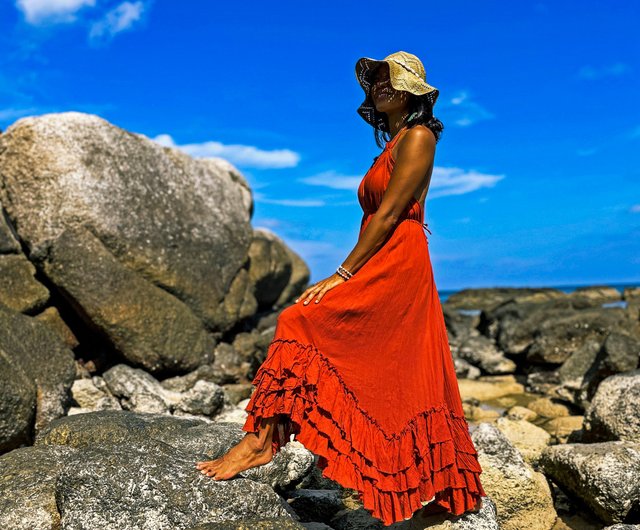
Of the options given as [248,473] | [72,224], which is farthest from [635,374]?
[72,224]

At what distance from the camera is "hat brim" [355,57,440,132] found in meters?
4.04

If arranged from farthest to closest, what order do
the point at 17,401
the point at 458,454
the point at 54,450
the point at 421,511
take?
the point at 17,401 → the point at 54,450 → the point at 421,511 → the point at 458,454

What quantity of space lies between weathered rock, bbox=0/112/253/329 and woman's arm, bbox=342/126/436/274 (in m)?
6.37

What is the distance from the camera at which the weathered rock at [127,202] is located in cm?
924

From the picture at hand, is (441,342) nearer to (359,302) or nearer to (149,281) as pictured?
(359,302)

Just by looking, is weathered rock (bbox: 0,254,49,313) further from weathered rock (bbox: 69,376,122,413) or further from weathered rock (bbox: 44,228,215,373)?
weathered rock (bbox: 69,376,122,413)

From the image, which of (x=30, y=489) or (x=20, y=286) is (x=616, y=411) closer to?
(x=30, y=489)

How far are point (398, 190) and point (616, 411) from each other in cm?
419

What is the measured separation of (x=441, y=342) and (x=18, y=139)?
7.68 metres

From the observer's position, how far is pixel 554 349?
12.1 m

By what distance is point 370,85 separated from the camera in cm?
436

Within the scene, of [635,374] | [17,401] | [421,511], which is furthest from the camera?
[635,374]

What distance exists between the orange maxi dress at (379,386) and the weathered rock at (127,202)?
6.36 metres

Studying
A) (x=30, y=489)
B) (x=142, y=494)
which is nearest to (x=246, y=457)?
(x=142, y=494)
